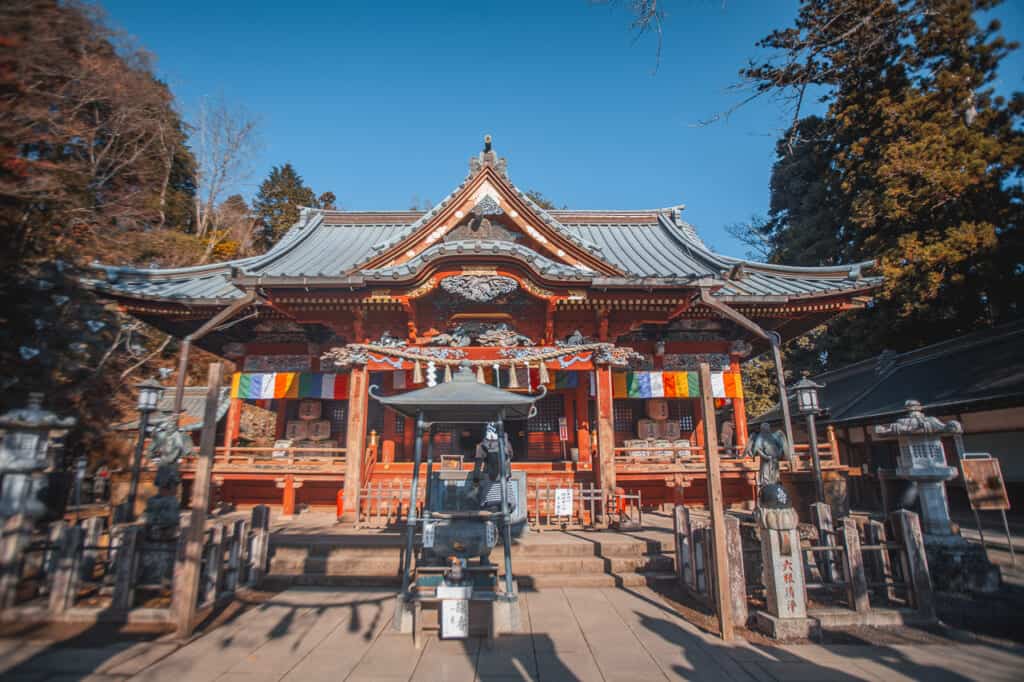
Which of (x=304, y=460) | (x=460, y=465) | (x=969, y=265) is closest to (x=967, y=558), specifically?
(x=460, y=465)

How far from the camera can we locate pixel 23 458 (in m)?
5.85

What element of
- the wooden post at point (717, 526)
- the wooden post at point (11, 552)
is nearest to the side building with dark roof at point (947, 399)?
the wooden post at point (717, 526)

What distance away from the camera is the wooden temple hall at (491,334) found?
33.2 ft

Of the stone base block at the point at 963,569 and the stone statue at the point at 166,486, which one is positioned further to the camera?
the stone statue at the point at 166,486

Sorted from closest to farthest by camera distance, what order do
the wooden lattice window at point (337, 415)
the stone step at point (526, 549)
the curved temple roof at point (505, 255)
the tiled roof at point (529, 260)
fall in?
the stone step at point (526, 549) → the curved temple roof at point (505, 255) → the tiled roof at point (529, 260) → the wooden lattice window at point (337, 415)

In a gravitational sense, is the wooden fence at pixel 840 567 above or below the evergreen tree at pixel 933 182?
below

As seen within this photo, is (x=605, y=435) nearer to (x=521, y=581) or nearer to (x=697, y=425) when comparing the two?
(x=521, y=581)

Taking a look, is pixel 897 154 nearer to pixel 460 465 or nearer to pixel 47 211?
pixel 460 465

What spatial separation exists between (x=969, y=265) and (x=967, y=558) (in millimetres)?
13954

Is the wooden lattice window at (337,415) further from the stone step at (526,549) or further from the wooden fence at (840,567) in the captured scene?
the wooden fence at (840,567)

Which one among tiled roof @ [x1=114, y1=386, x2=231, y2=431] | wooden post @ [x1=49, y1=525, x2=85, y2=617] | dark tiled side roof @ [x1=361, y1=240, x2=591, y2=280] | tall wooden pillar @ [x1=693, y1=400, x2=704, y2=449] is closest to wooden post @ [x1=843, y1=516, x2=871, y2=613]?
dark tiled side roof @ [x1=361, y1=240, x2=591, y2=280]

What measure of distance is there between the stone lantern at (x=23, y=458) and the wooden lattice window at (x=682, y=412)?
13878mm

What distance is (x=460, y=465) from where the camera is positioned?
31.2 feet

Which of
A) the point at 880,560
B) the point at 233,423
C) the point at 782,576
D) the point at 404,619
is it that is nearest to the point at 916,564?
the point at 880,560
